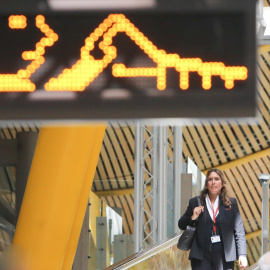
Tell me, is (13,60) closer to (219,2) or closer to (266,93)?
(219,2)

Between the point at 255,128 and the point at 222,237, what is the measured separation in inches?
871

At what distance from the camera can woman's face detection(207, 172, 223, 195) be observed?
723 cm

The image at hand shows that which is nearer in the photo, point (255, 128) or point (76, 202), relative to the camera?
point (76, 202)

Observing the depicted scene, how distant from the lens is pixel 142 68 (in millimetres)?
3791

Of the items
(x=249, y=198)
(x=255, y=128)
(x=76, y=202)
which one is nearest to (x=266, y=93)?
(x=255, y=128)

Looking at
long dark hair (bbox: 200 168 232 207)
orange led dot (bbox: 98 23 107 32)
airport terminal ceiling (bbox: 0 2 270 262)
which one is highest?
airport terminal ceiling (bbox: 0 2 270 262)

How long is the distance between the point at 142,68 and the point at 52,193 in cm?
500

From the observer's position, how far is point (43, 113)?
382 cm

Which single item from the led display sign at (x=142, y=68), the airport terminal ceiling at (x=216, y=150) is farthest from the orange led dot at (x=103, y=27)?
the airport terminal ceiling at (x=216, y=150)

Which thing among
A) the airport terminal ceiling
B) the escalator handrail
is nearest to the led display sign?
the escalator handrail

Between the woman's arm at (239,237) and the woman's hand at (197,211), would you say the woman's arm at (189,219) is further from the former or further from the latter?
the woman's arm at (239,237)

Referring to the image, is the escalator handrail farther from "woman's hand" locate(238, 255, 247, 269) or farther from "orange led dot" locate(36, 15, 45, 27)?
"orange led dot" locate(36, 15, 45, 27)

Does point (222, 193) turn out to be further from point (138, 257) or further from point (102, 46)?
point (102, 46)

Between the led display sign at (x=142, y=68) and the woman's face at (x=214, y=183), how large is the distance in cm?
348
